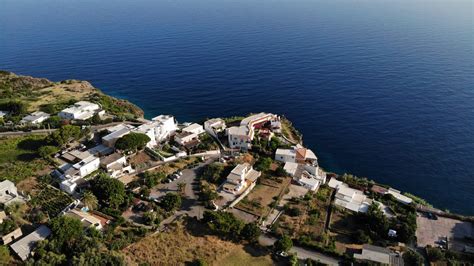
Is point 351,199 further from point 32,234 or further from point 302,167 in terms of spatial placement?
point 32,234

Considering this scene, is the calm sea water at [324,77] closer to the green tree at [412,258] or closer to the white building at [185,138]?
the green tree at [412,258]

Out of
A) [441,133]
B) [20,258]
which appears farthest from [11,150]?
[441,133]

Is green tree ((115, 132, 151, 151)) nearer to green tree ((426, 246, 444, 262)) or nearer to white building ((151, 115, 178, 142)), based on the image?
white building ((151, 115, 178, 142))

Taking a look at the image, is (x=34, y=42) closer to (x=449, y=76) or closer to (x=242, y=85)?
(x=242, y=85)

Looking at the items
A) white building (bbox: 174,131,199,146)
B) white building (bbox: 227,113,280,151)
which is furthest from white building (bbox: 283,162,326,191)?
white building (bbox: 174,131,199,146)

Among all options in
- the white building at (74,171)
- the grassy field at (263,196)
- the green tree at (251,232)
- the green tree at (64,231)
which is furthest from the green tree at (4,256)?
the grassy field at (263,196)

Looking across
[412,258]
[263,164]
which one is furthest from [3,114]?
[412,258]
